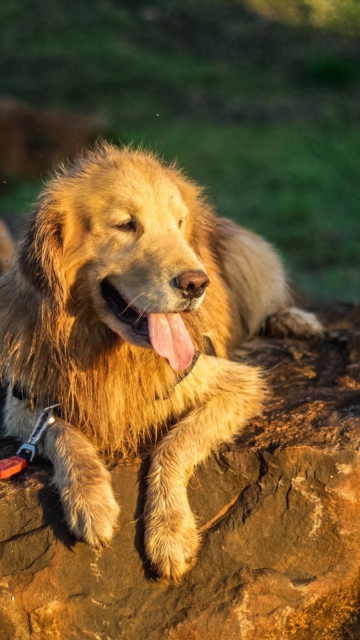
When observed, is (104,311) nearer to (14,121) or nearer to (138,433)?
(138,433)

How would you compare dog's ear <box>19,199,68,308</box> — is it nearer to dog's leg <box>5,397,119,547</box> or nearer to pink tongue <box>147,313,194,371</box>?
pink tongue <box>147,313,194,371</box>

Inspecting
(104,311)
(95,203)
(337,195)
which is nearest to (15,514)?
(104,311)

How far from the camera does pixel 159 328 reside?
4148 mm

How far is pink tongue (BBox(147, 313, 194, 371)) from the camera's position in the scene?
4125 mm

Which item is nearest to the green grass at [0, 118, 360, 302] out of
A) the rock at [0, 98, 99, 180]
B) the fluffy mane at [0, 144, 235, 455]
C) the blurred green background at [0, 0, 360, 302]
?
the blurred green background at [0, 0, 360, 302]

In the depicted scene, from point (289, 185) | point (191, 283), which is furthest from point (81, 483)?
point (289, 185)

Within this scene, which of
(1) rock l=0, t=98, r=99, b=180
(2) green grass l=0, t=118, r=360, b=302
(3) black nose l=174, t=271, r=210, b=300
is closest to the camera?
(3) black nose l=174, t=271, r=210, b=300

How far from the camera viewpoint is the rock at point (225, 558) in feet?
12.5

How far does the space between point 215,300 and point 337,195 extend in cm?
1017

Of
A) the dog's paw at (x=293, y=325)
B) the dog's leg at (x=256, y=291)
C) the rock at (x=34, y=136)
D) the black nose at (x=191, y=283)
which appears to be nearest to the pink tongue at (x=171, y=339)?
the black nose at (x=191, y=283)

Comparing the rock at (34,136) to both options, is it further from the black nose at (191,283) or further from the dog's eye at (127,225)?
the black nose at (191,283)

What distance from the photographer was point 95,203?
4312 millimetres

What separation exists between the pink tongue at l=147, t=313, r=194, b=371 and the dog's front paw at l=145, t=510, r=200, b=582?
70 centimetres

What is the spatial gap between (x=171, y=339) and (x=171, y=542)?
927mm
